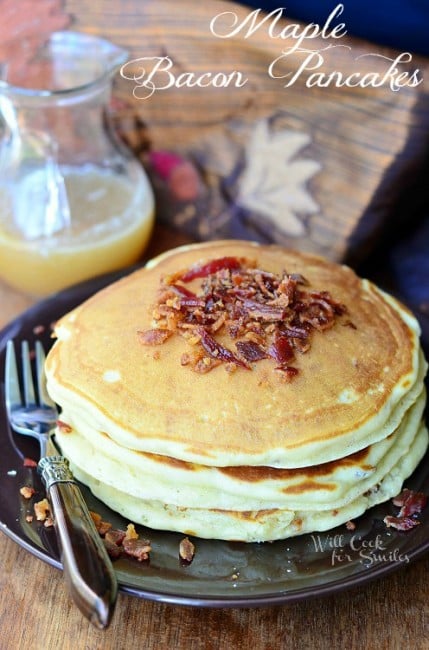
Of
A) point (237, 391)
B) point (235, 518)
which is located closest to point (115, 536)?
point (235, 518)

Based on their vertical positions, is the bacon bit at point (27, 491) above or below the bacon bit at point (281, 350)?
below

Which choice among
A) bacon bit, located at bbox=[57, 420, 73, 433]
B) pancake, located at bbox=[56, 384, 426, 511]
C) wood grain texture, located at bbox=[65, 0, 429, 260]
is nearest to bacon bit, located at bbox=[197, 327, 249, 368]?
pancake, located at bbox=[56, 384, 426, 511]

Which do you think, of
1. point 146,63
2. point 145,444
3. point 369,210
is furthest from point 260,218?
point 145,444

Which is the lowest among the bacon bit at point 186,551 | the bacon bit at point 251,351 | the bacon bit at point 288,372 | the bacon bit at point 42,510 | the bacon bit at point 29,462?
the bacon bit at point 29,462

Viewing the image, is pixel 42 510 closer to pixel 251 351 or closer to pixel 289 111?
pixel 251 351

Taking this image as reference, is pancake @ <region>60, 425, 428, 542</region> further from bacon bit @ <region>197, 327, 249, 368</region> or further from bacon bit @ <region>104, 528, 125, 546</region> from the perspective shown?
bacon bit @ <region>197, 327, 249, 368</region>

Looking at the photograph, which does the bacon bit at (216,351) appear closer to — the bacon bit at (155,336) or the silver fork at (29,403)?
the bacon bit at (155,336)

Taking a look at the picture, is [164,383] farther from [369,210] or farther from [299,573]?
[369,210]

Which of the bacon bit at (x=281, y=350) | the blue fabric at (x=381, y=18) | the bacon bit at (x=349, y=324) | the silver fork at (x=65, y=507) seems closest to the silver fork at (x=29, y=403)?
the silver fork at (x=65, y=507)
